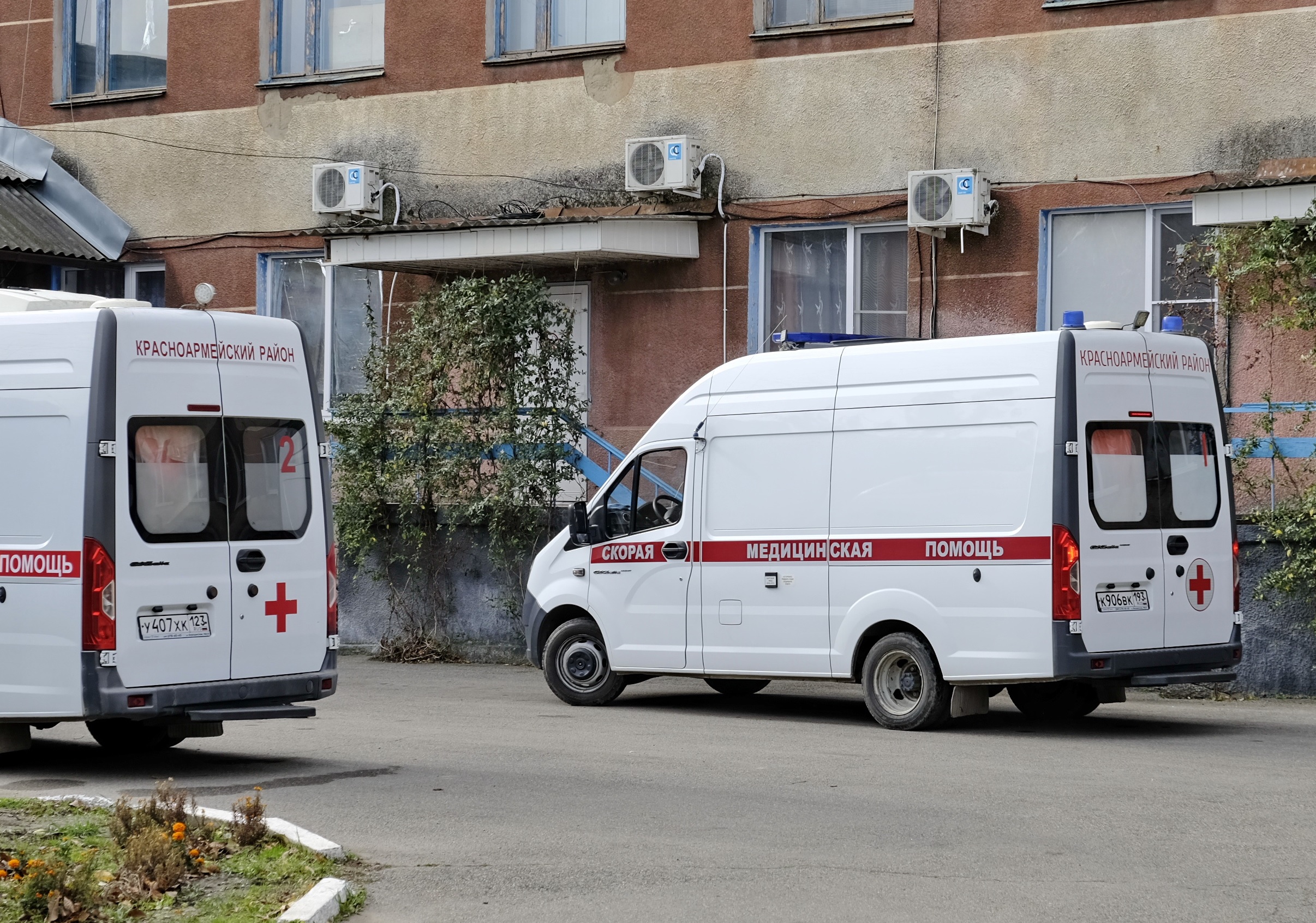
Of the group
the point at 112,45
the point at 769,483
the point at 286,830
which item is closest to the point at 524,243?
the point at 769,483

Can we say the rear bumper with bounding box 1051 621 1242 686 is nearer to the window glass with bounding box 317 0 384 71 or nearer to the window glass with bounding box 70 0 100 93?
the window glass with bounding box 317 0 384 71

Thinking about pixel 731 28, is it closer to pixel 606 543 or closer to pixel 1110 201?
pixel 1110 201

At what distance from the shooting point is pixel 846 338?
14.0 m

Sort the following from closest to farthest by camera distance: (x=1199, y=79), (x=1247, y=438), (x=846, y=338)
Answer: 1. (x=846, y=338)
2. (x=1247, y=438)
3. (x=1199, y=79)

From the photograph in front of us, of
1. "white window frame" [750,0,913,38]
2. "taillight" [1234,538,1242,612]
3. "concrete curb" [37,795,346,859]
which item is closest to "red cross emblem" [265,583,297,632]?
"concrete curb" [37,795,346,859]

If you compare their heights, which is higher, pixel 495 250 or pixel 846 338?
pixel 495 250

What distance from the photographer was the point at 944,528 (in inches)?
484

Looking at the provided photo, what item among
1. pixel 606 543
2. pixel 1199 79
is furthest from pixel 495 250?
pixel 1199 79

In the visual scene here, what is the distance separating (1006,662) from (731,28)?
8.81 metres

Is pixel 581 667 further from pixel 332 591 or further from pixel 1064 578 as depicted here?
pixel 1064 578

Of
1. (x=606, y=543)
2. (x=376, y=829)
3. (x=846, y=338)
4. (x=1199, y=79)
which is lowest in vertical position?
(x=376, y=829)

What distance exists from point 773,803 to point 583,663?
16.8 feet

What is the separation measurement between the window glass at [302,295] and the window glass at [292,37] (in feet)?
7.16

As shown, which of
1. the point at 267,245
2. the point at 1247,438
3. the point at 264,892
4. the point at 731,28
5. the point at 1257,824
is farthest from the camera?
the point at 267,245
